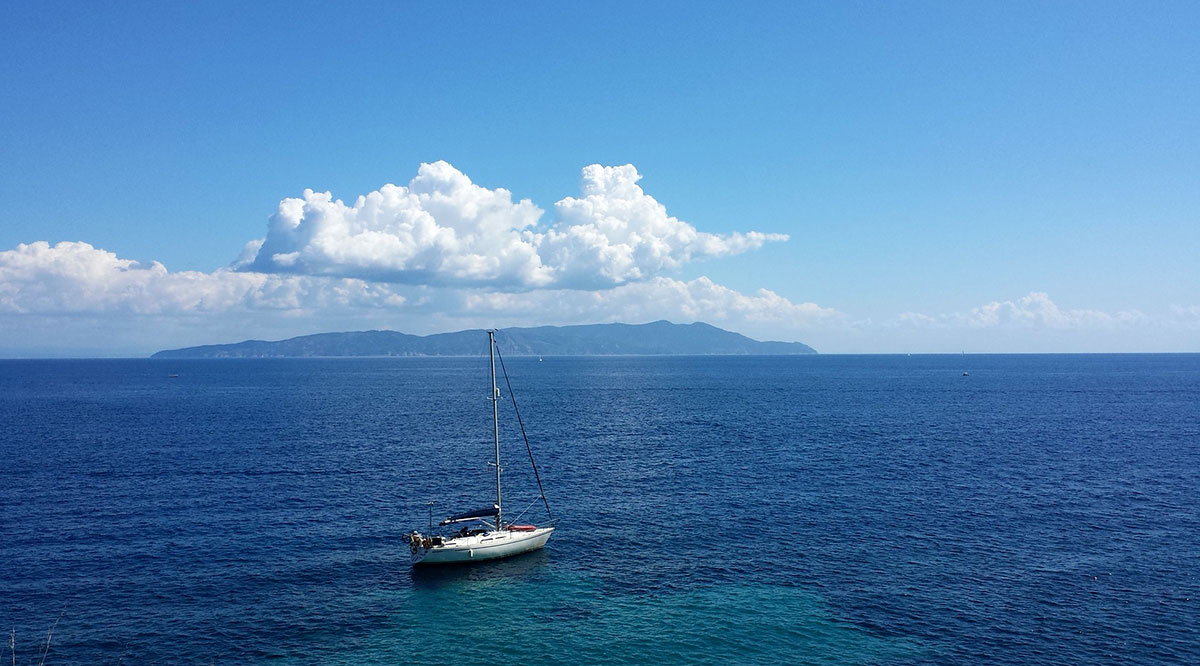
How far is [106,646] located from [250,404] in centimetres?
16298

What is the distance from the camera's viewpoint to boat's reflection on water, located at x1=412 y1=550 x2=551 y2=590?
58.6 meters

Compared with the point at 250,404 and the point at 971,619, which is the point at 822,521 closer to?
the point at 971,619

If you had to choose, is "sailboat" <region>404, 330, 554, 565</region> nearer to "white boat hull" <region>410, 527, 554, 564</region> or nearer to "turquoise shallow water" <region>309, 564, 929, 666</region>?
"white boat hull" <region>410, 527, 554, 564</region>

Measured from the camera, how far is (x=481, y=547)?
207ft

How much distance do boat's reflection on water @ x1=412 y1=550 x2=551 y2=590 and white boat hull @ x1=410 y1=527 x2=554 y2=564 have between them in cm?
59

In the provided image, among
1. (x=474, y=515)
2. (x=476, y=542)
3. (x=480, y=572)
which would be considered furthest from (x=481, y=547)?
(x=474, y=515)

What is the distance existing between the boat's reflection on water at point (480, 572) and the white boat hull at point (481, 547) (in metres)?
0.59

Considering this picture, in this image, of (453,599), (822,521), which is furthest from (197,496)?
(822,521)

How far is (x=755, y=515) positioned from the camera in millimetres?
75562

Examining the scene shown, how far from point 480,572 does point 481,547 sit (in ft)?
8.06

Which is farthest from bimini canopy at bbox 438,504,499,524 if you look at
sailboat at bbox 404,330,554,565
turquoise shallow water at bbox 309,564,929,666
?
Result: turquoise shallow water at bbox 309,564,929,666

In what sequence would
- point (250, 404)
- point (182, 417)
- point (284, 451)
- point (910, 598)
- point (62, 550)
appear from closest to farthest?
point (910, 598) < point (62, 550) < point (284, 451) < point (182, 417) < point (250, 404)

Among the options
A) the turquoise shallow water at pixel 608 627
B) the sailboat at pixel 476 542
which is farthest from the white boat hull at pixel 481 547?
the turquoise shallow water at pixel 608 627

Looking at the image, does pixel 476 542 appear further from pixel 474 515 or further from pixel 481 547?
pixel 474 515
